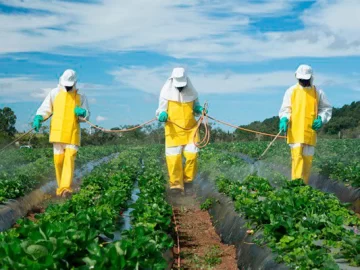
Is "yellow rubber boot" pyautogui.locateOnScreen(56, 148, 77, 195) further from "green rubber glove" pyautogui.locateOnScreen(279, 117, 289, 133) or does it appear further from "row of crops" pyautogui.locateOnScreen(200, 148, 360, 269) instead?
"green rubber glove" pyautogui.locateOnScreen(279, 117, 289, 133)

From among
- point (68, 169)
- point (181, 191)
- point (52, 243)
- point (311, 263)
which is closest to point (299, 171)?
point (181, 191)

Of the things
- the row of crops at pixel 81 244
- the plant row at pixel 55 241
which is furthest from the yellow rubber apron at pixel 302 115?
the plant row at pixel 55 241

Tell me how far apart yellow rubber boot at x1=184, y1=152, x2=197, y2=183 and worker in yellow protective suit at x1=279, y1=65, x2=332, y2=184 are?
1.66m

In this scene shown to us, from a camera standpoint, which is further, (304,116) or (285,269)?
(304,116)

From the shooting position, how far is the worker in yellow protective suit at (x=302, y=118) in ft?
32.4

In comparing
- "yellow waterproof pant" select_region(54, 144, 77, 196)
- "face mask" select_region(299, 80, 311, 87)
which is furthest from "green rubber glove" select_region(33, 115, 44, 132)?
"face mask" select_region(299, 80, 311, 87)

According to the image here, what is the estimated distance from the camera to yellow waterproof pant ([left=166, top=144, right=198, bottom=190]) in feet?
34.4

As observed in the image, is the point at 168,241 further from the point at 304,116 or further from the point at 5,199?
the point at 304,116

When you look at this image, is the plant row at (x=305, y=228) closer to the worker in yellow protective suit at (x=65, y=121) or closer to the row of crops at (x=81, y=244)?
the row of crops at (x=81, y=244)

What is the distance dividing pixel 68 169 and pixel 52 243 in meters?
5.82

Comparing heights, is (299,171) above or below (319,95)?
below

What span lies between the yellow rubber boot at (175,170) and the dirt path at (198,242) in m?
0.32

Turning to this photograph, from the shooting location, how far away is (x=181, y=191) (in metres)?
10.8

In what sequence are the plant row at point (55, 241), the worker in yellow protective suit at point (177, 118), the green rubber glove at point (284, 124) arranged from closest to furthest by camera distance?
the plant row at point (55, 241) < the green rubber glove at point (284, 124) < the worker in yellow protective suit at point (177, 118)
